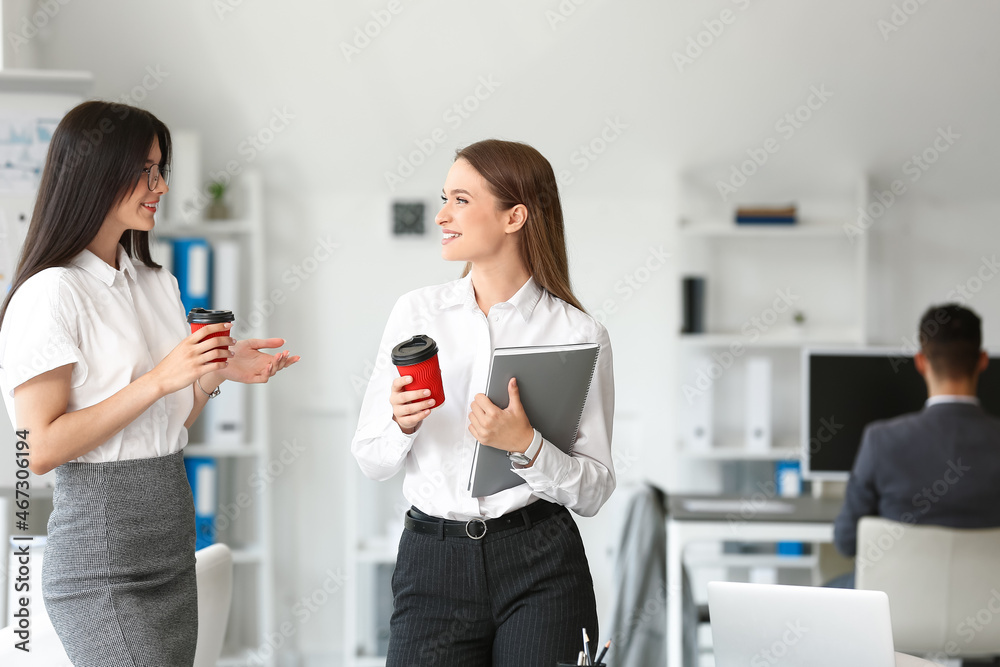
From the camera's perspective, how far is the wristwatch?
1.34 meters

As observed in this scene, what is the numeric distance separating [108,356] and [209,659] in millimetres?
653

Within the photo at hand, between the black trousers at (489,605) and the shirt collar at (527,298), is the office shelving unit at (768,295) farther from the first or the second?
the black trousers at (489,605)

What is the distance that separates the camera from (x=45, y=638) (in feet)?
4.47

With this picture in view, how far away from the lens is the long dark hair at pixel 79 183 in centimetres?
129

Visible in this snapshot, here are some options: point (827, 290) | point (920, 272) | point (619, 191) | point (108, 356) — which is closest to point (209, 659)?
Answer: point (108, 356)

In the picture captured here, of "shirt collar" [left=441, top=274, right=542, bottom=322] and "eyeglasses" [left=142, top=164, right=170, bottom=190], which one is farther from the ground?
"eyeglasses" [left=142, top=164, right=170, bottom=190]

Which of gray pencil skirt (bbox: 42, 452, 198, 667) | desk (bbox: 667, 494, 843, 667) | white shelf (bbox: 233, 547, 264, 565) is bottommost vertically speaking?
white shelf (bbox: 233, 547, 264, 565)
